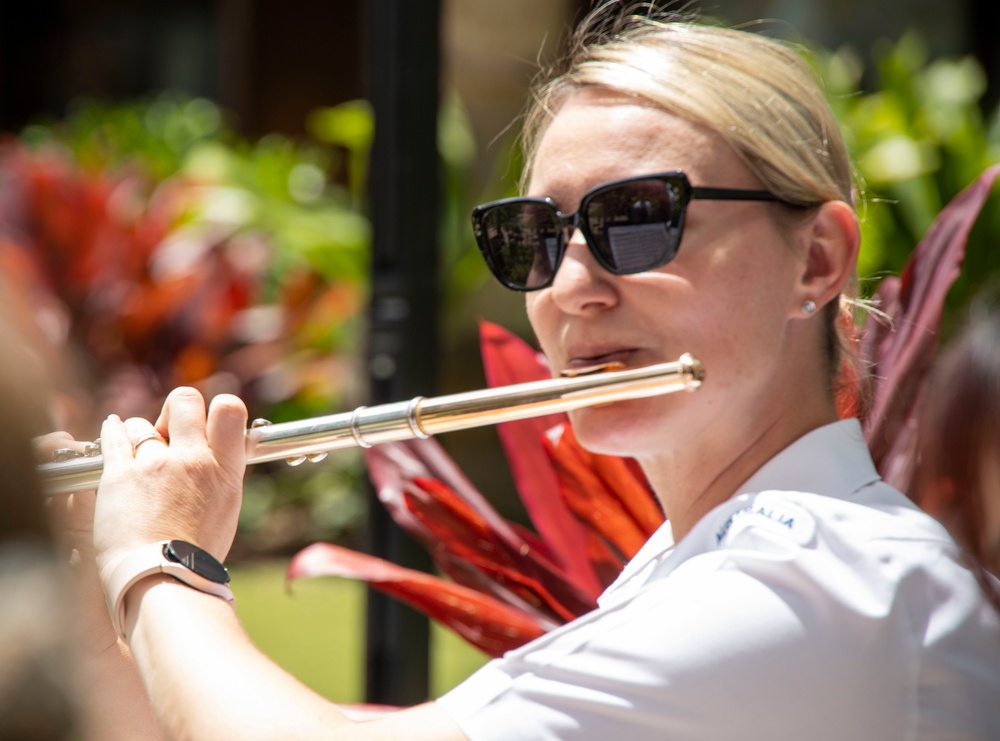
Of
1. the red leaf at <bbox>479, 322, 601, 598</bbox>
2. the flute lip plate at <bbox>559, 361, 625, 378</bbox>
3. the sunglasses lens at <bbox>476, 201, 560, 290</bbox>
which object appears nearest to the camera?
the flute lip plate at <bbox>559, 361, 625, 378</bbox>

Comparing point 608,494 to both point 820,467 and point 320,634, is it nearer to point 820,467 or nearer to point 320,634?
point 820,467

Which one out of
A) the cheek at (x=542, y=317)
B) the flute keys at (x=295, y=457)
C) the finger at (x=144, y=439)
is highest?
the cheek at (x=542, y=317)

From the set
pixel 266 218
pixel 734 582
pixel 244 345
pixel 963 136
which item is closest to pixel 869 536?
pixel 734 582

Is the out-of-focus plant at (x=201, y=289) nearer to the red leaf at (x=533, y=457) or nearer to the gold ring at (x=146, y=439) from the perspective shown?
the red leaf at (x=533, y=457)

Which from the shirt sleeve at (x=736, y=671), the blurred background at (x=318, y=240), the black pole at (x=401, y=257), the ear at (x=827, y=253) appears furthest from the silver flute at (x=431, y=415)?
the blurred background at (x=318, y=240)

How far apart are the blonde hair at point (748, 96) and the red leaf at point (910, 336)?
1.19ft

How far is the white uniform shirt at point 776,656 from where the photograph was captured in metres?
1.13

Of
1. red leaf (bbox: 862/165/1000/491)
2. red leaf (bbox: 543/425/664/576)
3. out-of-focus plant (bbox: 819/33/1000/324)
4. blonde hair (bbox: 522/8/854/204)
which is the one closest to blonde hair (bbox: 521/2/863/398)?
blonde hair (bbox: 522/8/854/204)

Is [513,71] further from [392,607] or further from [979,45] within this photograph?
[392,607]

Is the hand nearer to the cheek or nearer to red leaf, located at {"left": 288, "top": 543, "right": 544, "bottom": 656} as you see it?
the cheek

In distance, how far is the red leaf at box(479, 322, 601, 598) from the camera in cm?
215

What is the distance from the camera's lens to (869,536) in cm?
122

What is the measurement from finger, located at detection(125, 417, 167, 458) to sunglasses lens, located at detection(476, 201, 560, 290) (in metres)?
0.56

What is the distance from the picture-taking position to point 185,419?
1.41 metres
